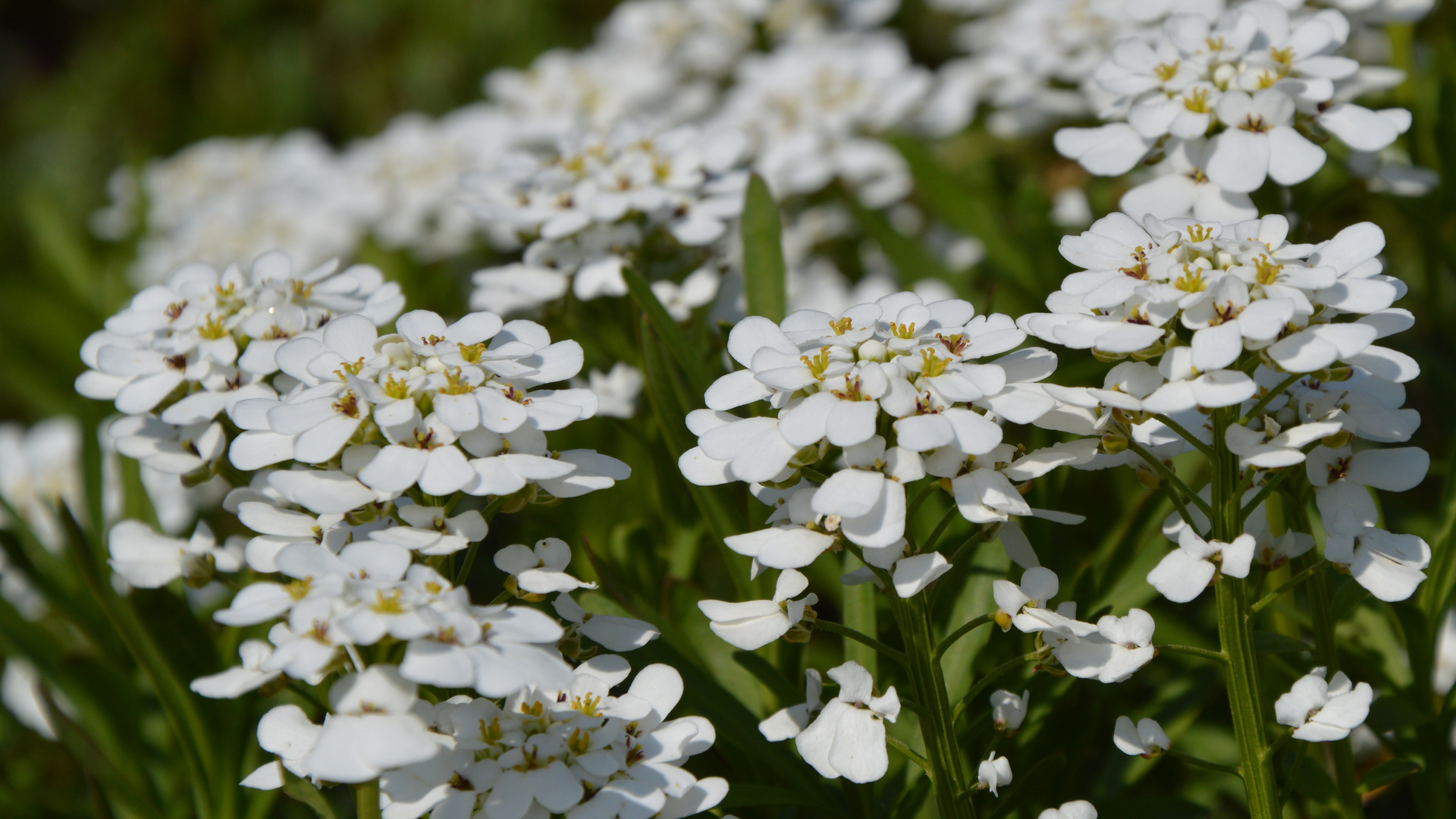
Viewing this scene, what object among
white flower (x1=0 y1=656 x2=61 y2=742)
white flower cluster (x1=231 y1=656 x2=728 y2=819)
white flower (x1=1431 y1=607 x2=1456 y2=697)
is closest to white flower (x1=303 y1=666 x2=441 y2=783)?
white flower cluster (x1=231 y1=656 x2=728 y2=819)

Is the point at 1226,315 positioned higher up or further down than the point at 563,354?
further down

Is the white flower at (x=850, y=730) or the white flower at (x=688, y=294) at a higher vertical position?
the white flower at (x=688, y=294)

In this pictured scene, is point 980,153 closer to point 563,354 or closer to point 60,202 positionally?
point 563,354

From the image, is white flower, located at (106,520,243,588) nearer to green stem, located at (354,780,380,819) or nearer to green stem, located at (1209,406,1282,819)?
green stem, located at (354,780,380,819)

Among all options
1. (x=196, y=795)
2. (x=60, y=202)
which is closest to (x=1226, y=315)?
(x=196, y=795)

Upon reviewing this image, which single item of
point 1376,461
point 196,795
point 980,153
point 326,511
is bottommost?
point 980,153

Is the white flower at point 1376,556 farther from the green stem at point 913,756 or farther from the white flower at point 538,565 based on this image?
the white flower at point 538,565

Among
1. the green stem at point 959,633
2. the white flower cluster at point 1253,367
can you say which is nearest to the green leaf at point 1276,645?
the white flower cluster at point 1253,367
